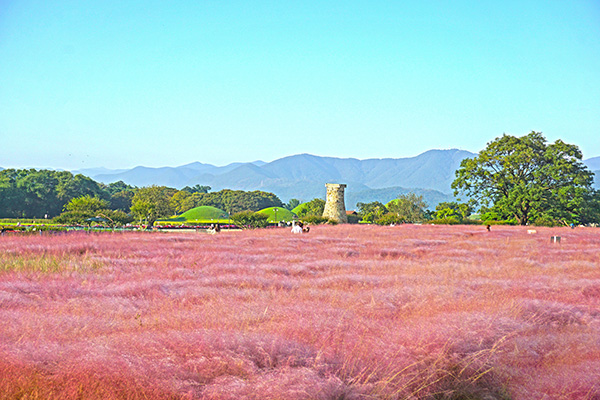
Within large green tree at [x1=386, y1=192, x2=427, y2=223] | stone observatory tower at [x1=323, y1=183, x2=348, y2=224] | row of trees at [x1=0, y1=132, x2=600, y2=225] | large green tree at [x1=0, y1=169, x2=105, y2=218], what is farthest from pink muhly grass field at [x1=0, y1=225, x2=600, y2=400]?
large green tree at [x1=0, y1=169, x2=105, y2=218]

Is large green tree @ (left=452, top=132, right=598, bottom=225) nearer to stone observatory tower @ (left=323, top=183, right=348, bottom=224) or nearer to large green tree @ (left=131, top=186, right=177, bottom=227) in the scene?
stone observatory tower @ (left=323, top=183, right=348, bottom=224)

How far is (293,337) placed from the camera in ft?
15.8

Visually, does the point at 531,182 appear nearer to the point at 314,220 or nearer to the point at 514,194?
the point at 514,194

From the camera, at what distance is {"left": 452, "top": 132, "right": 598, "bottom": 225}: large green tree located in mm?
49781

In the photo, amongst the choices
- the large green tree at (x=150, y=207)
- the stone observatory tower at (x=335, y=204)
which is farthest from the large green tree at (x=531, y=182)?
the large green tree at (x=150, y=207)

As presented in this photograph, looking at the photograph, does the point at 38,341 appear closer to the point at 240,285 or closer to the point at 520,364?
the point at 240,285

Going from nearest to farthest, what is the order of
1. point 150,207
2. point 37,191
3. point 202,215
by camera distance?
point 150,207 → point 37,191 → point 202,215

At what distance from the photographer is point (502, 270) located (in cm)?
1059

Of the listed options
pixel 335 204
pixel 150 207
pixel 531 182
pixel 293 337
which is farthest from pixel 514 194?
pixel 293 337

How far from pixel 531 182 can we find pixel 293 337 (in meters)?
55.1

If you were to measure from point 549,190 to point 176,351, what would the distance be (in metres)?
54.4

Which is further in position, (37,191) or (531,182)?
(37,191)

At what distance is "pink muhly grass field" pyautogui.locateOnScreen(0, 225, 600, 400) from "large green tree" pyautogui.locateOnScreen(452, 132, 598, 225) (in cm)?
4396

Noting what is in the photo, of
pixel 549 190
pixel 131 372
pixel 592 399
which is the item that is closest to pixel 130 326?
pixel 131 372
